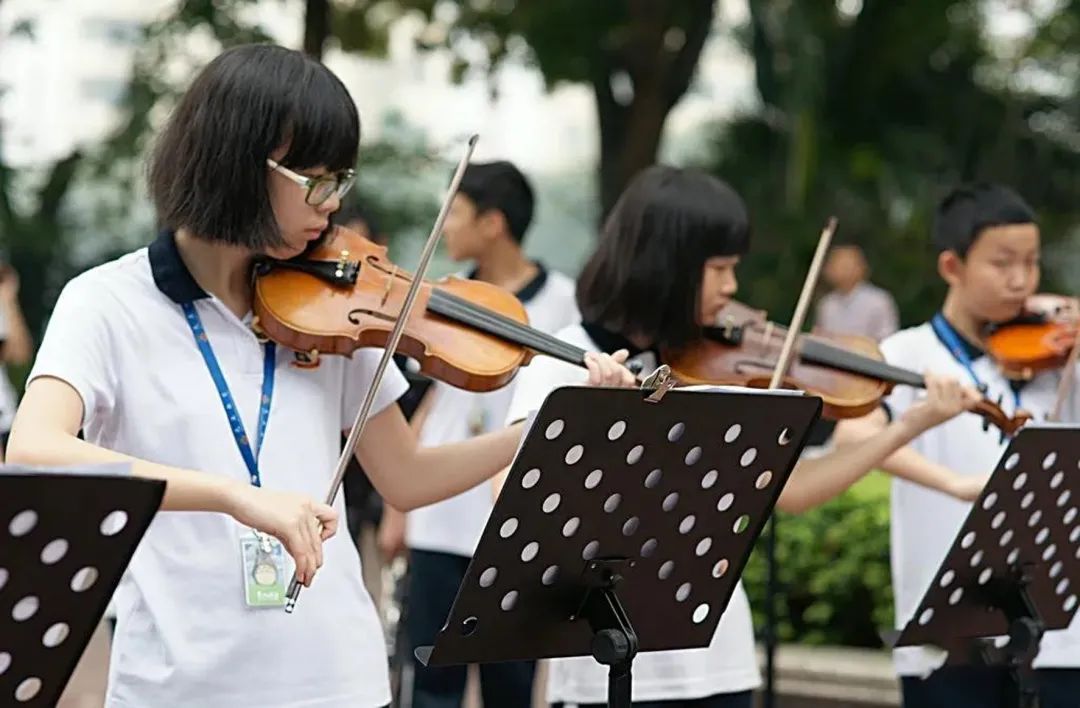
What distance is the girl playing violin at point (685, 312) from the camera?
3.25 m

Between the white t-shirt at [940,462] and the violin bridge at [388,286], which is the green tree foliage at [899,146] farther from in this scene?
the violin bridge at [388,286]

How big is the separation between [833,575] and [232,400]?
3.78 m

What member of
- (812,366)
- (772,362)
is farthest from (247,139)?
(812,366)

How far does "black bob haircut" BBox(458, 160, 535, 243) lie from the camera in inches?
204

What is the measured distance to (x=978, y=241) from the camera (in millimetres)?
3990

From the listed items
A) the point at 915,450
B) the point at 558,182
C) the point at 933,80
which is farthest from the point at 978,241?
the point at 558,182

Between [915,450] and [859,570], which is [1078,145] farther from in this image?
[915,450]

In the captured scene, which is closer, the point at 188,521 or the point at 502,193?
the point at 188,521

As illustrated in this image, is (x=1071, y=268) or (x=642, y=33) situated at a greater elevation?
(x=642, y=33)

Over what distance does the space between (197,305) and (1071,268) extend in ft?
37.3

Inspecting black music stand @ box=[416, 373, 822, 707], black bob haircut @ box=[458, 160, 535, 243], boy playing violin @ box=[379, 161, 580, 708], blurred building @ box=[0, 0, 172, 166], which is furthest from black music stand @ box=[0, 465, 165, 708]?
blurred building @ box=[0, 0, 172, 166]

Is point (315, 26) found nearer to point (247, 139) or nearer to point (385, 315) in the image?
point (385, 315)

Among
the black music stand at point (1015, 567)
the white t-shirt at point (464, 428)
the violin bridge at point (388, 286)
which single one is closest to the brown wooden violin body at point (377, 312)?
the violin bridge at point (388, 286)

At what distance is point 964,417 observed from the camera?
385 centimetres
